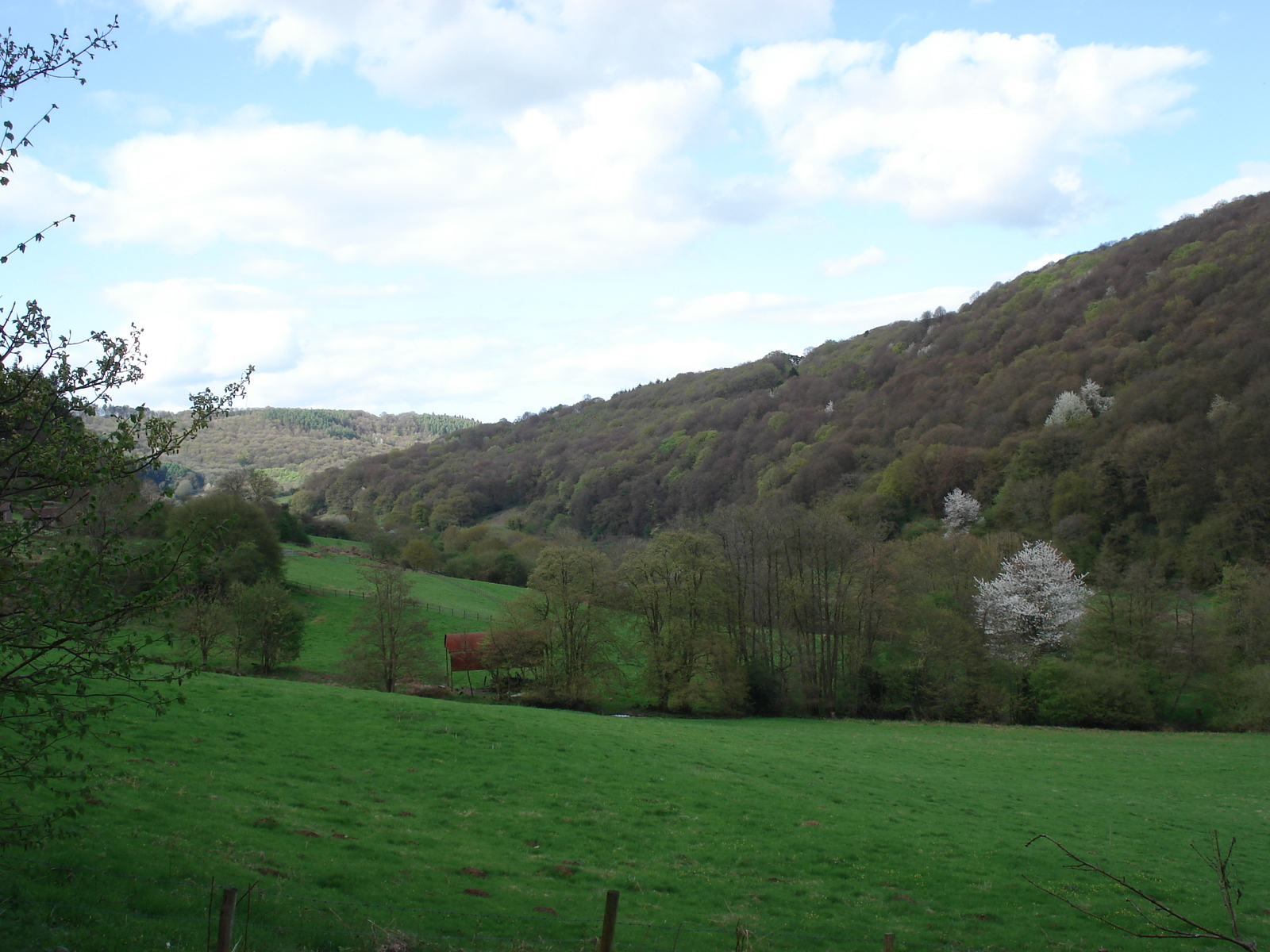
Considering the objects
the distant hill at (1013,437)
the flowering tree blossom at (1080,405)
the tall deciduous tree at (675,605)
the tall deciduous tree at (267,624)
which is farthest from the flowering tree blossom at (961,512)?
the tall deciduous tree at (267,624)

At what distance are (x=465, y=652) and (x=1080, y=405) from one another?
242 ft

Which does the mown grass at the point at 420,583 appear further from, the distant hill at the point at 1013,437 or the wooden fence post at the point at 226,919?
the wooden fence post at the point at 226,919

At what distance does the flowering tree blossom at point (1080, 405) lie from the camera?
8538 centimetres

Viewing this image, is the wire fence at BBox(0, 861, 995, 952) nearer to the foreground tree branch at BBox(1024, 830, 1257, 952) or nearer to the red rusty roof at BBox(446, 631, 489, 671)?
the foreground tree branch at BBox(1024, 830, 1257, 952)

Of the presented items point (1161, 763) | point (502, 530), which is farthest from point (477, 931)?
point (502, 530)

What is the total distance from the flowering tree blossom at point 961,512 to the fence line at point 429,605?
158ft

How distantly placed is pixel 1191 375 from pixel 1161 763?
56.5 m

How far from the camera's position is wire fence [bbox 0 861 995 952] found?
28.9 feet

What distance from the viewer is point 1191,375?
74.7 m

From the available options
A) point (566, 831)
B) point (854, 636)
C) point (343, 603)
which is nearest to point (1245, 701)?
point (854, 636)

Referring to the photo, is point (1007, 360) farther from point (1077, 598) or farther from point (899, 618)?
point (899, 618)

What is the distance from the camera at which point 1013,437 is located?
90.1 metres

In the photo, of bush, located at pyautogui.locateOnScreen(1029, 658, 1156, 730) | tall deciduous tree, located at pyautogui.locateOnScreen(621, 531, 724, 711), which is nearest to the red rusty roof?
tall deciduous tree, located at pyautogui.locateOnScreen(621, 531, 724, 711)

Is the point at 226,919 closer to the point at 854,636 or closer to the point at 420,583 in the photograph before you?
the point at 854,636
